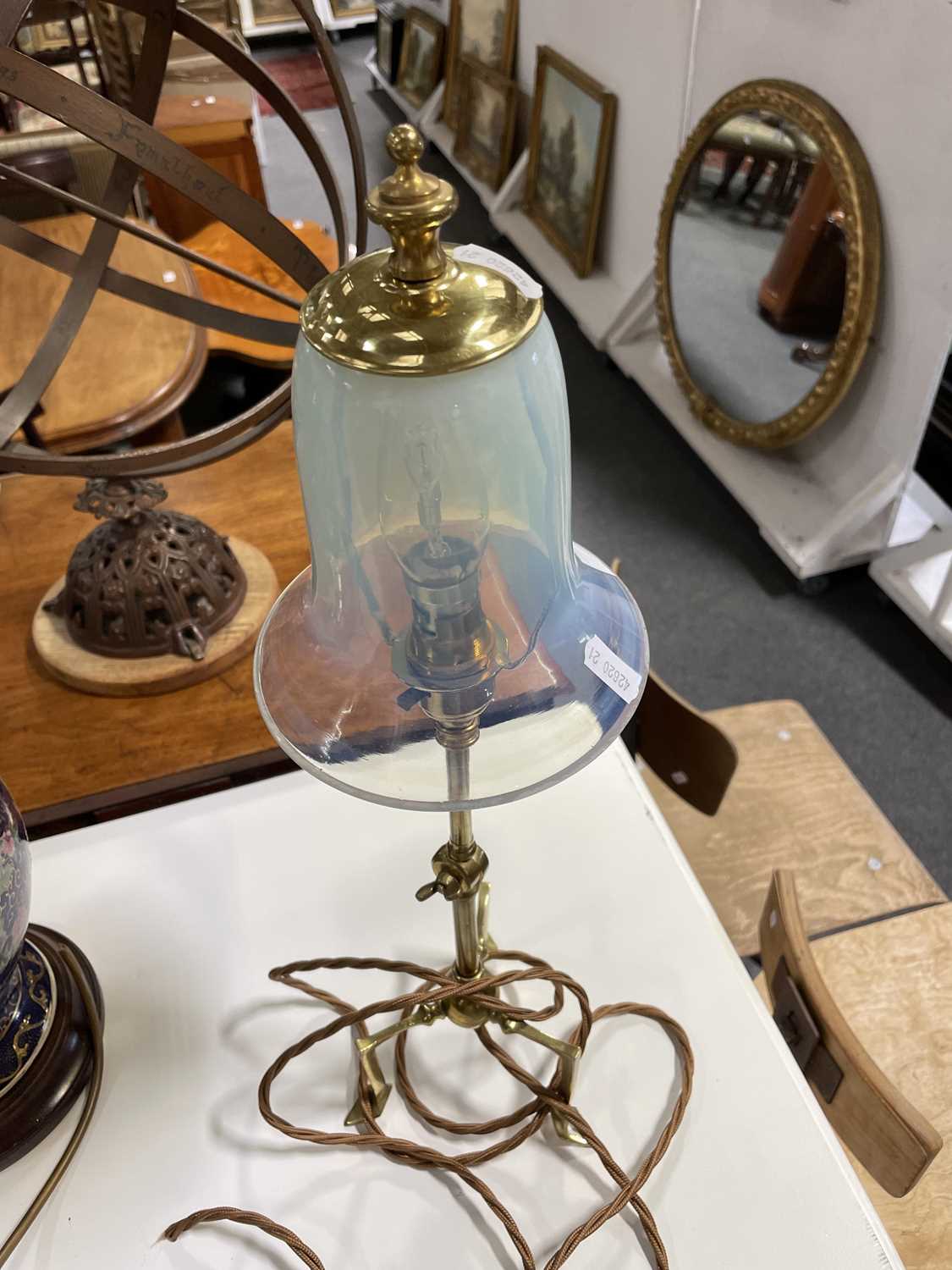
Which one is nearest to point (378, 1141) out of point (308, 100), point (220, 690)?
point (220, 690)

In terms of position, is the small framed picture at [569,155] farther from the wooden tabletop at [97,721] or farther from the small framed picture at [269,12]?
the small framed picture at [269,12]

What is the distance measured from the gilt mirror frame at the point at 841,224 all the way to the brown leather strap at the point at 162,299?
1241 mm

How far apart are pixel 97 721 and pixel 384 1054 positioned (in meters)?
0.50

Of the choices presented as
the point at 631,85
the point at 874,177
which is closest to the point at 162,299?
the point at 874,177

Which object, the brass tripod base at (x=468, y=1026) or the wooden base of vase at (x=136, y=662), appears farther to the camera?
the wooden base of vase at (x=136, y=662)

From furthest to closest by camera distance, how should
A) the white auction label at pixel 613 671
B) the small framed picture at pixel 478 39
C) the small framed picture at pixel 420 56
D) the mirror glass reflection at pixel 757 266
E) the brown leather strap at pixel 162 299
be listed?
the small framed picture at pixel 420 56
the small framed picture at pixel 478 39
the mirror glass reflection at pixel 757 266
the brown leather strap at pixel 162 299
the white auction label at pixel 613 671

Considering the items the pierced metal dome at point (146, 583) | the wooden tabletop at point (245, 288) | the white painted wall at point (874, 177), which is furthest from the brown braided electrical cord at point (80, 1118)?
the white painted wall at point (874, 177)

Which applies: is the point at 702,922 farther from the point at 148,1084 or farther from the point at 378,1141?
the point at 148,1084

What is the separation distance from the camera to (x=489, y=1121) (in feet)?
2.50

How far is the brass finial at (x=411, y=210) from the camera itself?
42 centimetres

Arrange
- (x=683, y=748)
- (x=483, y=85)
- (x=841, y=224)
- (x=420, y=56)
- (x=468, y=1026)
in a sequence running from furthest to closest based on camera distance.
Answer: (x=420, y=56) < (x=483, y=85) < (x=841, y=224) < (x=683, y=748) < (x=468, y=1026)

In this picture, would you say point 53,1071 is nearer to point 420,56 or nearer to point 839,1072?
point 839,1072

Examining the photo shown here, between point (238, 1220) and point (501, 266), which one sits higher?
point (501, 266)

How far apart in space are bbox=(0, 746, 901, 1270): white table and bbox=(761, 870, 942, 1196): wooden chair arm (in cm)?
4
